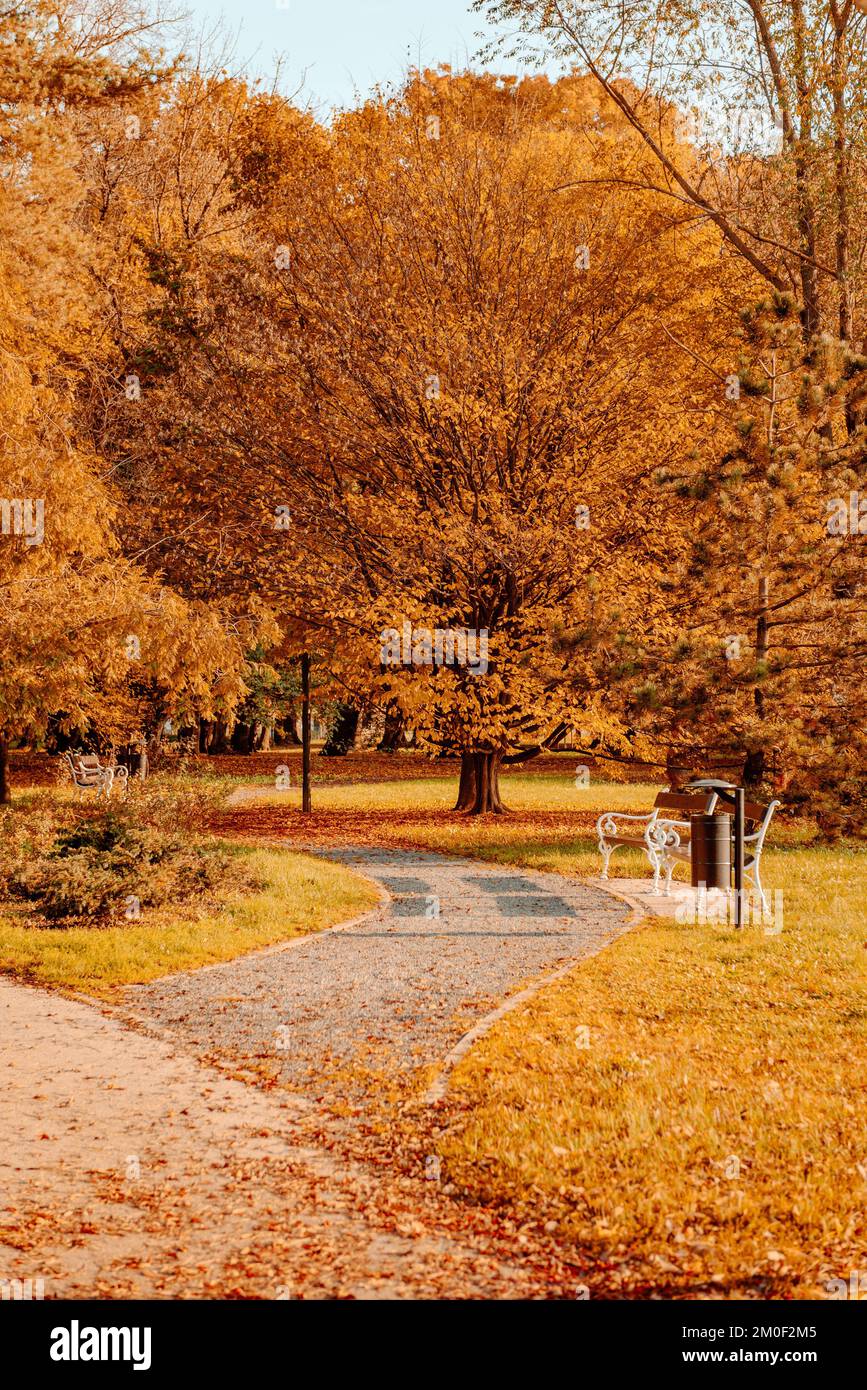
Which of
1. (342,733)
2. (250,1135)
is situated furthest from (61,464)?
(342,733)

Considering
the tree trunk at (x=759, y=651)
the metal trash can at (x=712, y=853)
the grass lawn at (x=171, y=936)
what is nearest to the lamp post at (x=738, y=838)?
the metal trash can at (x=712, y=853)

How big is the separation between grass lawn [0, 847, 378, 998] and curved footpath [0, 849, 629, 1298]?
34cm

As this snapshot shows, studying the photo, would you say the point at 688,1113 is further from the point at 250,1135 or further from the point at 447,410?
the point at 447,410

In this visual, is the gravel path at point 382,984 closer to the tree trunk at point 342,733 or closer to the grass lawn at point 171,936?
the grass lawn at point 171,936

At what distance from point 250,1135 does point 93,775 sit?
58.2ft

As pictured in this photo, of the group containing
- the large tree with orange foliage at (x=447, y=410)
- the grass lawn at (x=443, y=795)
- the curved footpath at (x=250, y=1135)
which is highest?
the large tree with orange foliage at (x=447, y=410)

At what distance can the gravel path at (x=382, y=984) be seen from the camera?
275 inches

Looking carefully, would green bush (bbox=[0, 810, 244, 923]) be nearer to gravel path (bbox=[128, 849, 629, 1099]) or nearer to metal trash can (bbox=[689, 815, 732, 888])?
gravel path (bbox=[128, 849, 629, 1099])

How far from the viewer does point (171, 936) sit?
1020 centimetres

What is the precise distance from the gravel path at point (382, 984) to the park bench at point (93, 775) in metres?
9.49

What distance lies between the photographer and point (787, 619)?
48.9 feet

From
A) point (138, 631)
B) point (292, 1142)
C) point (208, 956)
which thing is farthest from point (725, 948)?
point (138, 631)
